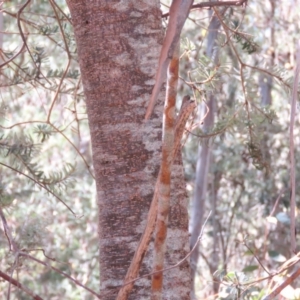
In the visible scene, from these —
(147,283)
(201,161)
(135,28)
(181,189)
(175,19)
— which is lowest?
(147,283)

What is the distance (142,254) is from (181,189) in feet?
0.51

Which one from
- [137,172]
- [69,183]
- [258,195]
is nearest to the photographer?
[137,172]

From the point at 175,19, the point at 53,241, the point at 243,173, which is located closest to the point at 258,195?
the point at 243,173

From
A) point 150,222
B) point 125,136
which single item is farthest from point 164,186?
point 125,136

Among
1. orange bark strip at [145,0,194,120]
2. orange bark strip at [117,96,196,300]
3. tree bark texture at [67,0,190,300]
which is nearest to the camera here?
orange bark strip at [145,0,194,120]

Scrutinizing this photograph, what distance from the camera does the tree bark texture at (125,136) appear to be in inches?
31.2

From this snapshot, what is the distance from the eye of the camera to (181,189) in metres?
0.83

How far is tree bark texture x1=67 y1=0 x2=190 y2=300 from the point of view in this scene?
0.79 meters

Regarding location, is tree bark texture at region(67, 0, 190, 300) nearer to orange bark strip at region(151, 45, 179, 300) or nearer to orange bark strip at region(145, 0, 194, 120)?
orange bark strip at region(151, 45, 179, 300)

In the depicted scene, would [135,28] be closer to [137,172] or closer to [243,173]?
[137,172]

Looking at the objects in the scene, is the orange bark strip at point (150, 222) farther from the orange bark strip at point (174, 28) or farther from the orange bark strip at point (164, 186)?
the orange bark strip at point (174, 28)

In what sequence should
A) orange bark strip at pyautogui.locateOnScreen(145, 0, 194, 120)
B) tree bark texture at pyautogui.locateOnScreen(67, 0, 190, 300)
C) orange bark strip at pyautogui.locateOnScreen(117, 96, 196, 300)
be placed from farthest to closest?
1. tree bark texture at pyautogui.locateOnScreen(67, 0, 190, 300)
2. orange bark strip at pyautogui.locateOnScreen(117, 96, 196, 300)
3. orange bark strip at pyautogui.locateOnScreen(145, 0, 194, 120)

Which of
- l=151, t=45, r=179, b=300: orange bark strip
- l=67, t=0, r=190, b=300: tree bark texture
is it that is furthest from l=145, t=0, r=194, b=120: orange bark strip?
l=67, t=0, r=190, b=300: tree bark texture

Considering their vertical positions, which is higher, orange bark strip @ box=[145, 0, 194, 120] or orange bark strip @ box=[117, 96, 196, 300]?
orange bark strip @ box=[145, 0, 194, 120]
